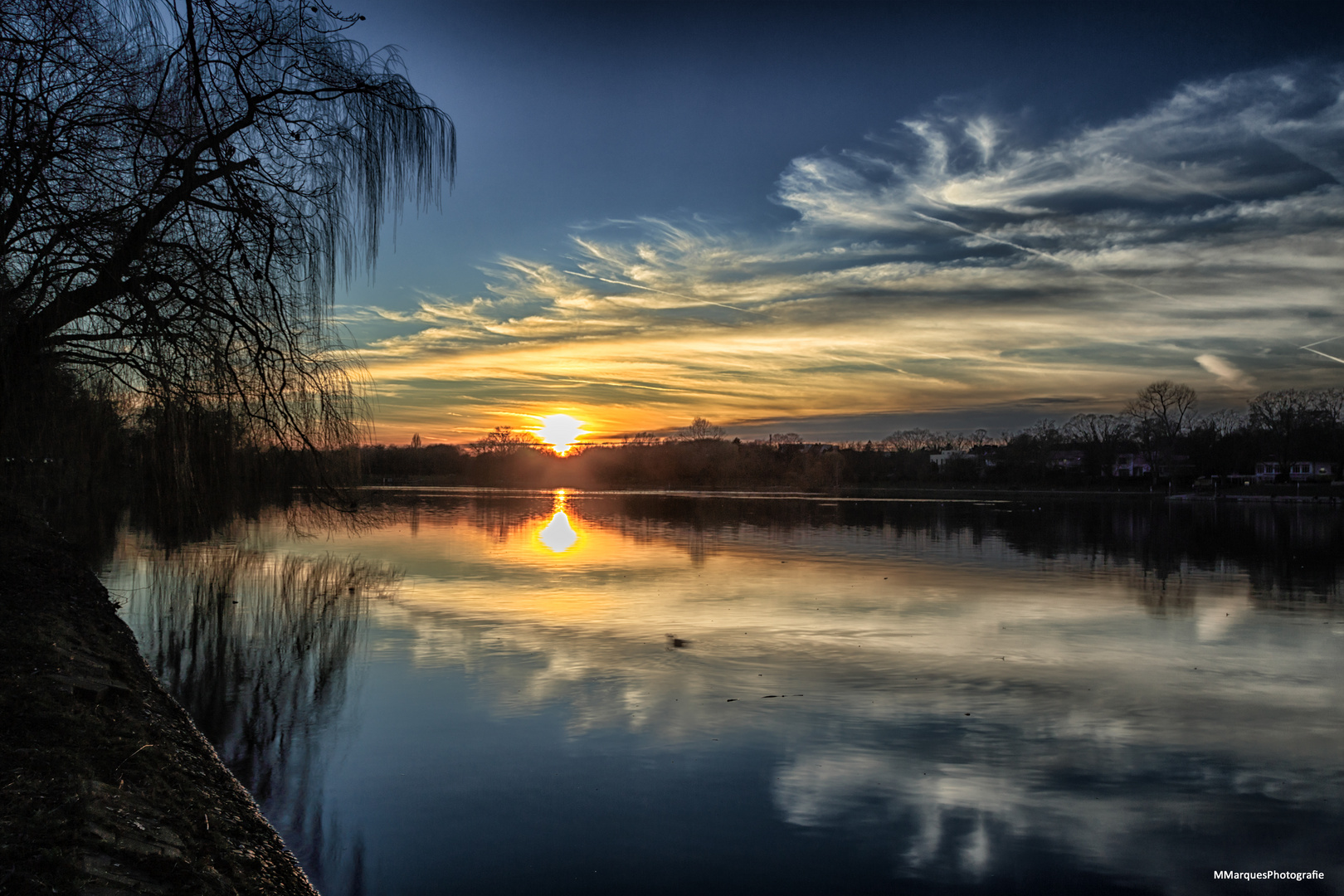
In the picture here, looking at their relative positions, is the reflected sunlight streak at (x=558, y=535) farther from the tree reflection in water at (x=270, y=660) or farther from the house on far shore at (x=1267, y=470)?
the house on far shore at (x=1267, y=470)

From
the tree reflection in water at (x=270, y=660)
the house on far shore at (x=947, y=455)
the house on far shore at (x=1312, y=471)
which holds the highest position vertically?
the house on far shore at (x=947, y=455)

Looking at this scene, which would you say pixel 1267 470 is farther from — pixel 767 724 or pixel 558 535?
pixel 767 724

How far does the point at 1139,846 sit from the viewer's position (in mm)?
5988

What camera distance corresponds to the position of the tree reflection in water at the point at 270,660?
6.50 metres

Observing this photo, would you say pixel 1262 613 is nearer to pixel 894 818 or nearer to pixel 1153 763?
pixel 1153 763

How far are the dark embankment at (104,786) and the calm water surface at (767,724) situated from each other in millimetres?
768

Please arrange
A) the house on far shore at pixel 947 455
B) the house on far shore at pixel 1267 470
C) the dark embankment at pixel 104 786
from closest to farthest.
Answer: 1. the dark embankment at pixel 104 786
2. the house on far shore at pixel 1267 470
3. the house on far shore at pixel 947 455

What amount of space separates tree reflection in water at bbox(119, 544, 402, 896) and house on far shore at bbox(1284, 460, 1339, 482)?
114 metres

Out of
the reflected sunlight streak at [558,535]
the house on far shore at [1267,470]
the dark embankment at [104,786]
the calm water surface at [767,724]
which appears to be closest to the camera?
the dark embankment at [104,786]

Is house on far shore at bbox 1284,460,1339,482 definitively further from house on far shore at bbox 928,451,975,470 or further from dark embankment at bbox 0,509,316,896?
dark embankment at bbox 0,509,316,896

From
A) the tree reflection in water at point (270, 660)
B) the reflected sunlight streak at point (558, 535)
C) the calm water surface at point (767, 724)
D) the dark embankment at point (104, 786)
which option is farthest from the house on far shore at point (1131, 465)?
the dark embankment at point (104, 786)

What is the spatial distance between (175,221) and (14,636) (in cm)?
344

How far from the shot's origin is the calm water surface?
5836 millimetres

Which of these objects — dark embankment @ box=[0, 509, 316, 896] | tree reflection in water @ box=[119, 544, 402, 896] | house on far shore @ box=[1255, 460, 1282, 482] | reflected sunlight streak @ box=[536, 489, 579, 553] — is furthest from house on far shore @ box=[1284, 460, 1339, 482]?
dark embankment @ box=[0, 509, 316, 896]
